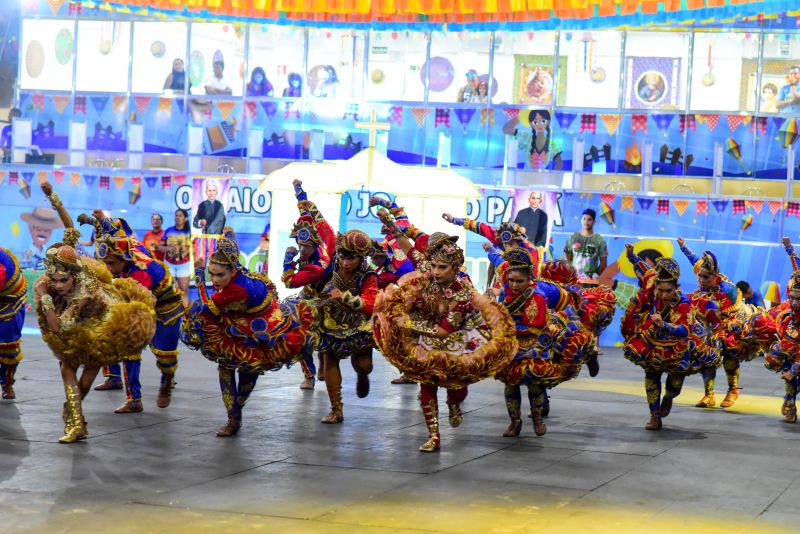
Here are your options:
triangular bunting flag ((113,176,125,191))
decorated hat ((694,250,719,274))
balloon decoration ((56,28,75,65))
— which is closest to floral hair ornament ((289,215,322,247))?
decorated hat ((694,250,719,274))

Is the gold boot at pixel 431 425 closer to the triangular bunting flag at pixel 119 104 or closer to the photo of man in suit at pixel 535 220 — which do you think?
the photo of man in suit at pixel 535 220

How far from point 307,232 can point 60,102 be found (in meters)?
14.9

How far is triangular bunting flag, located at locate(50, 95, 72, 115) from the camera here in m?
24.0

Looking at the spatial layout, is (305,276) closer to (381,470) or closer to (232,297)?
(232,297)

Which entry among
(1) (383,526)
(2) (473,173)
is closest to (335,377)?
(1) (383,526)

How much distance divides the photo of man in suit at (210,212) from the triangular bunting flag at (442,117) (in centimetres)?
448

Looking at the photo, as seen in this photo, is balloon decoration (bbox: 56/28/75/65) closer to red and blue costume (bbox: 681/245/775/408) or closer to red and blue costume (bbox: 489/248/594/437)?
red and blue costume (bbox: 681/245/775/408)

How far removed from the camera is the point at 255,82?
926 inches

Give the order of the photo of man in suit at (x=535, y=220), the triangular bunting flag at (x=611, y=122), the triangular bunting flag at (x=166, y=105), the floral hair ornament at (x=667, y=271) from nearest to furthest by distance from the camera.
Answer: the floral hair ornament at (x=667, y=271)
the photo of man in suit at (x=535, y=220)
the triangular bunting flag at (x=611, y=122)
the triangular bunting flag at (x=166, y=105)

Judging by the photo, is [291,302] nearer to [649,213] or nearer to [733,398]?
[733,398]

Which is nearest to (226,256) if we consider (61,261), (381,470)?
(61,261)

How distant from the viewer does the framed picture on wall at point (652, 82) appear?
2216 cm

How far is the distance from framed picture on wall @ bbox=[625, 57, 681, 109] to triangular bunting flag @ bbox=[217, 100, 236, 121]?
23.8 feet

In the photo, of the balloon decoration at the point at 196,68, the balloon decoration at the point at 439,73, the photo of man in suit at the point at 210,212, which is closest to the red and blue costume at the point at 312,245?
the photo of man in suit at the point at 210,212
